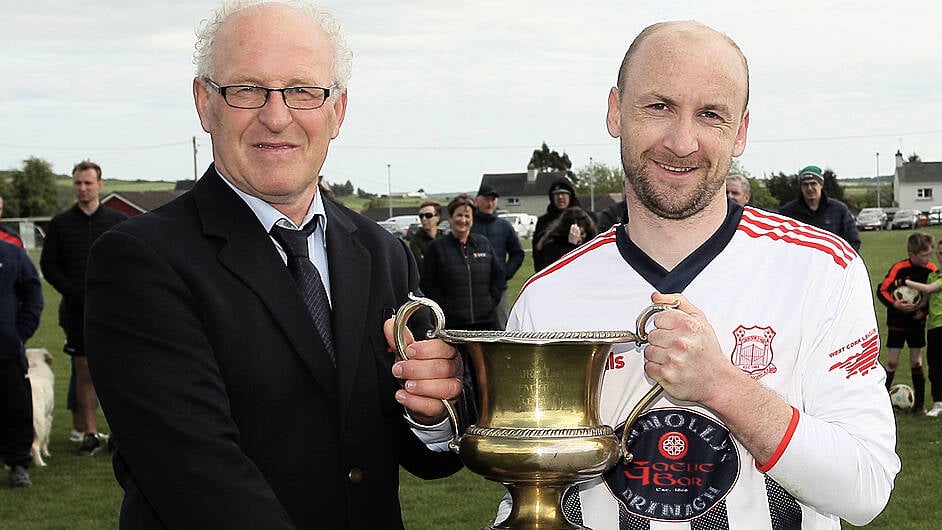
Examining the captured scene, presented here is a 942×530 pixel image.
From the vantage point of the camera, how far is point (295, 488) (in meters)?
2.56

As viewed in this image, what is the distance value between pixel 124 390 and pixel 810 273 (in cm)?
154

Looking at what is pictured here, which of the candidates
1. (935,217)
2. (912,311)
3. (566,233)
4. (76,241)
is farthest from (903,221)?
(76,241)

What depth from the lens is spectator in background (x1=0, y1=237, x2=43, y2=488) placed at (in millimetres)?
8492

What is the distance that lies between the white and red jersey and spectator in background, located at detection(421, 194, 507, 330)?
7.66 meters

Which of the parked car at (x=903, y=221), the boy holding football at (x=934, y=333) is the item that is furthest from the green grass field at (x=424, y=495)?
the parked car at (x=903, y=221)

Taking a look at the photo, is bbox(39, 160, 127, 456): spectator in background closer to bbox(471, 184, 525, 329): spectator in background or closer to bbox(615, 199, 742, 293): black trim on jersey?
bbox(471, 184, 525, 329): spectator in background

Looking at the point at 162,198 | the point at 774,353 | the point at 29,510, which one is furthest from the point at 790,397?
the point at 162,198

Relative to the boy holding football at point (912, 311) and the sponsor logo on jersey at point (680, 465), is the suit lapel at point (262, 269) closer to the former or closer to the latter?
the sponsor logo on jersey at point (680, 465)

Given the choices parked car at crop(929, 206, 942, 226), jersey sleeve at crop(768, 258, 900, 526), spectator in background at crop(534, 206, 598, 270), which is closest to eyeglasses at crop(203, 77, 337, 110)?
jersey sleeve at crop(768, 258, 900, 526)

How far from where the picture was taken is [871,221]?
5897cm

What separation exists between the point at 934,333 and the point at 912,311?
0.32 metres

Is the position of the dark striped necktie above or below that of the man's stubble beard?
below

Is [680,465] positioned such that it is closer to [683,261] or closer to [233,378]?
[683,261]

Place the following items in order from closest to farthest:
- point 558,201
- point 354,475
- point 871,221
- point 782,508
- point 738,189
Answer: point 782,508, point 354,475, point 738,189, point 558,201, point 871,221
